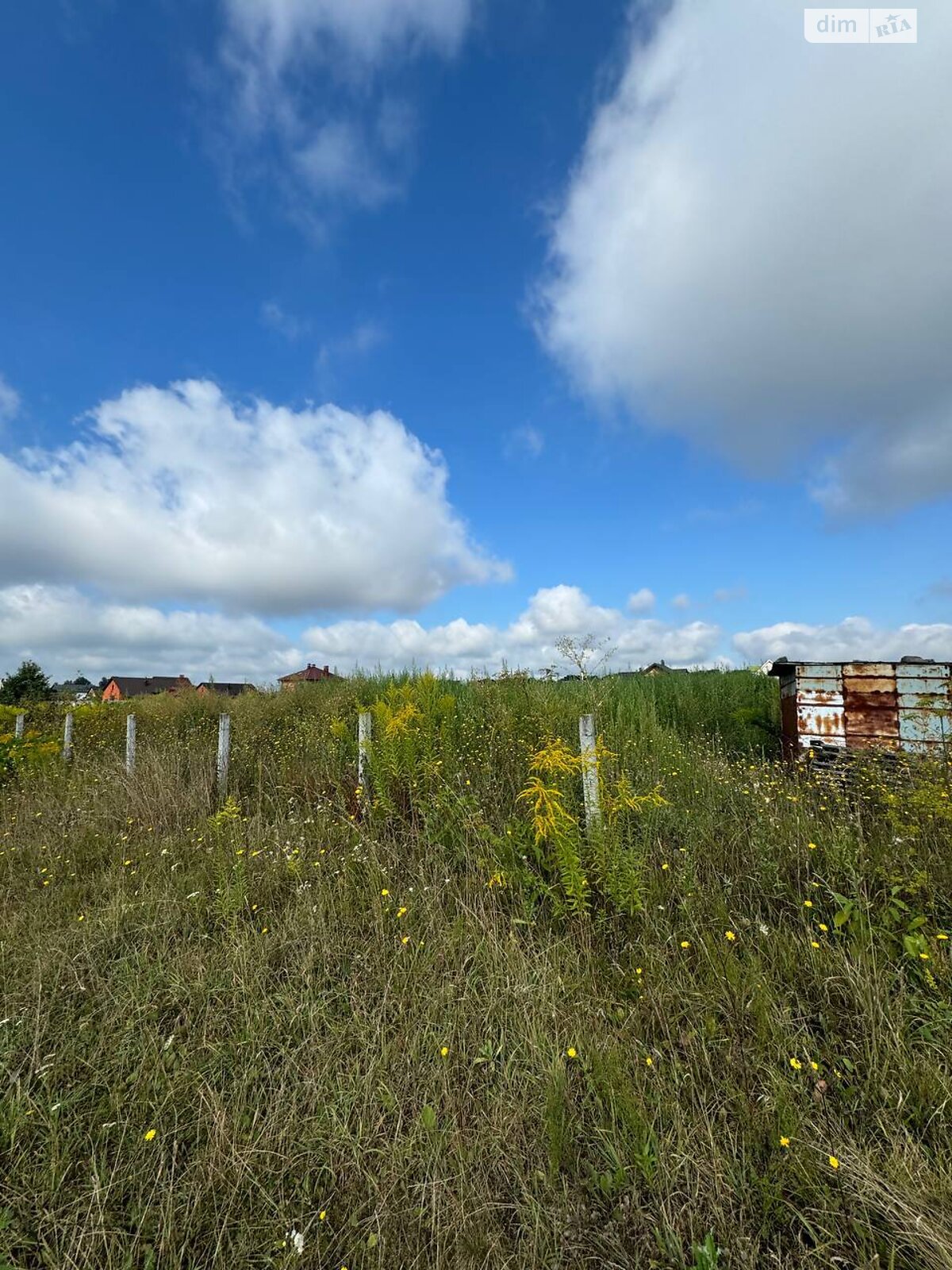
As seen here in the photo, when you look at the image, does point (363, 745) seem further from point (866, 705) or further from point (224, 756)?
point (866, 705)

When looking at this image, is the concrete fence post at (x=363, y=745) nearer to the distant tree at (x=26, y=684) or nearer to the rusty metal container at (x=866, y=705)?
the rusty metal container at (x=866, y=705)

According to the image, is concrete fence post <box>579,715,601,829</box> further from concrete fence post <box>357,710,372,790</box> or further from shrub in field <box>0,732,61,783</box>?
shrub in field <box>0,732,61,783</box>

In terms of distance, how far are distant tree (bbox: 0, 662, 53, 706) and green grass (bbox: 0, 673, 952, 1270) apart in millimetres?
31038

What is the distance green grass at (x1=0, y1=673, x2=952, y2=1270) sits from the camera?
171cm

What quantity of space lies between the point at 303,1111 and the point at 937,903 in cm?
348

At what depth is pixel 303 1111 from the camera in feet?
7.13

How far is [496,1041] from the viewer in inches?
94.8

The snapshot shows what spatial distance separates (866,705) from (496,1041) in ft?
21.2

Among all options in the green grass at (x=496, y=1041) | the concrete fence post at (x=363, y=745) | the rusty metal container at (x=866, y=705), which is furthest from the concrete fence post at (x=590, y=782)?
the rusty metal container at (x=866, y=705)

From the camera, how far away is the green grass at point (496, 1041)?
5.63 ft

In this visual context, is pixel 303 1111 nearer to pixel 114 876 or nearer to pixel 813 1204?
pixel 813 1204

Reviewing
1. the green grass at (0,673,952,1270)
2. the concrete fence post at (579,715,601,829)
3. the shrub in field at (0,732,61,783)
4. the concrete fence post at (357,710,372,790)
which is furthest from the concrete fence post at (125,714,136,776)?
the concrete fence post at (579,715,601,829)

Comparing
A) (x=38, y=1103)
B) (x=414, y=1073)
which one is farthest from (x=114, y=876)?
(x=414, y=1073)

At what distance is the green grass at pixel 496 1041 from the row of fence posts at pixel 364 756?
298mm
